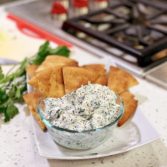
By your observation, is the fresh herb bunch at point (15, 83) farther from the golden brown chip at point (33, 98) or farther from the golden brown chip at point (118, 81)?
the golden brown chip at point (118, 81)

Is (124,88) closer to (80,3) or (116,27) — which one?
(116,27)

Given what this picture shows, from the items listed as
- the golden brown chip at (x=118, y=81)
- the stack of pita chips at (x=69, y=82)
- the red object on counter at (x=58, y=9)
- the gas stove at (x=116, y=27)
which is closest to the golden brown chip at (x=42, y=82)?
the stack of pita chips at (x=69, y=82)

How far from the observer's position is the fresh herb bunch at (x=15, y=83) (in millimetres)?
792

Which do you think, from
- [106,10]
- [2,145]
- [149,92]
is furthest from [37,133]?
[106,10]

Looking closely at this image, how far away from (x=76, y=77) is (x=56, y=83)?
0.04 m

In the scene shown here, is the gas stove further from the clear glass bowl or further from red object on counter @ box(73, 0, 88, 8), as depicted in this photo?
the clear glass bowl

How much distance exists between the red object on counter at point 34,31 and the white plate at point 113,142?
1.29ft

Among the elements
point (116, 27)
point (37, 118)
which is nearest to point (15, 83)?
point (37, 118)

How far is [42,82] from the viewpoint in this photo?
754 mm

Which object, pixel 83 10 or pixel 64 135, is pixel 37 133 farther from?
pixel 83 10

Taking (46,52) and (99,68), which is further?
(46,52)

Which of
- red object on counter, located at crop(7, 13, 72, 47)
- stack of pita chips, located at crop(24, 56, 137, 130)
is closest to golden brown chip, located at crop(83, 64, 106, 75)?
stack of pita chips, located at crop(24, 56, 137, 130)

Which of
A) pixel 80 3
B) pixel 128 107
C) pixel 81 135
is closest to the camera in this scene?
pixel 81 135

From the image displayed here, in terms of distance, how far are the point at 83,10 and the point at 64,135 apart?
67 centimetres
